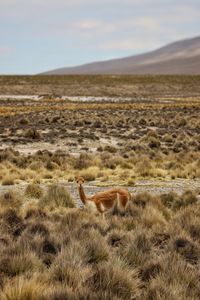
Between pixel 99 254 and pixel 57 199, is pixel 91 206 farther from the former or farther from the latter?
pixel 99 254

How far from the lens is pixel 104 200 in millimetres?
10516

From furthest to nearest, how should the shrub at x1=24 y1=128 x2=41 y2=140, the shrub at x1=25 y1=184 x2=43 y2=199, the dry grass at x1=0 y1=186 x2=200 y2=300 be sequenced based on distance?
the shrub at x1=24 y1=128 x2=41 y2=140 → the shrub at x1=25 y1=184 x2=43 y2=199 → the dry grass at x1=0 y1=186 x2=200 y2=300

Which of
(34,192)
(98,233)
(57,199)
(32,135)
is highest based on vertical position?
(98,233)

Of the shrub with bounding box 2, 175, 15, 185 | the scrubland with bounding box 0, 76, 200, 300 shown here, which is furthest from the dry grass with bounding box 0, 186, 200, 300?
the shrub with bounding box 2, 175, 15, 185

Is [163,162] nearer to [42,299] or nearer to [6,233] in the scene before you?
[6,233]

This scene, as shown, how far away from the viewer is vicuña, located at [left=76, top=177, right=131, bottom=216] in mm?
10335

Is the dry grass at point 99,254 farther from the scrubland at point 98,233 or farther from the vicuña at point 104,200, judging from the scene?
the vicuña at point 104,200

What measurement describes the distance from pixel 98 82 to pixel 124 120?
70.2 metres

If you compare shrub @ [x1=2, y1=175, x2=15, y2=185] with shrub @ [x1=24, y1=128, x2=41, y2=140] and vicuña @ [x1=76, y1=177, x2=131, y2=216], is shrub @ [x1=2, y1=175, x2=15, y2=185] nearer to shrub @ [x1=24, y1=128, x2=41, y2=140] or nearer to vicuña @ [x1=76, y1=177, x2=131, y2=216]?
vicuña @ [x1=76, y1=177, x2=131, y2=216]

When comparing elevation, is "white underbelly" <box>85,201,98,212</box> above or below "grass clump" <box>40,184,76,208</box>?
above

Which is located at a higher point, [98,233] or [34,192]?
[98,233]

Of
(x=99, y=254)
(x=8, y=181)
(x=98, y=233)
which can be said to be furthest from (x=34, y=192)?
(x=99, y=254)

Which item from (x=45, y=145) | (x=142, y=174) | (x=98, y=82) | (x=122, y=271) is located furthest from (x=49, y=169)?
(x=98, y=82)

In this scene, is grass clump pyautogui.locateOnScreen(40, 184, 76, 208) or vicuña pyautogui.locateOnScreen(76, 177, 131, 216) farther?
grass clump pyautogui.locateOnScreen(40, 184, 76, 208)
